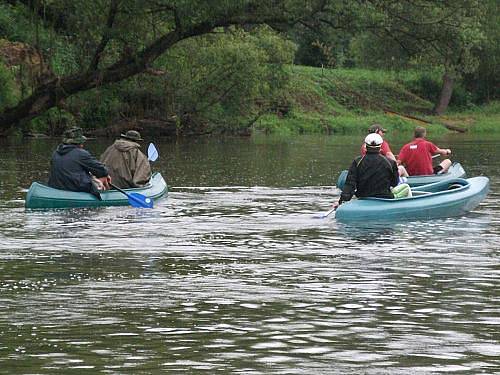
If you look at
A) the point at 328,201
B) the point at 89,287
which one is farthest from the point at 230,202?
the point at 89,287

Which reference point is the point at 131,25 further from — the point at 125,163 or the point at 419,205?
the point at 419,205

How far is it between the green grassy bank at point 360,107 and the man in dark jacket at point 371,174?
130ft

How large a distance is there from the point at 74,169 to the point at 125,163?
1.52 metres

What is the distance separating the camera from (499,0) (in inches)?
2534

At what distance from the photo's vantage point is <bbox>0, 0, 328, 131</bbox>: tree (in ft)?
104

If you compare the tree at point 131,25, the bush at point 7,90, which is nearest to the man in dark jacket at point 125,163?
the tree at point 131,25

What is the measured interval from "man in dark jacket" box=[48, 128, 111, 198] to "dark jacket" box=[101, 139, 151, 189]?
118 cm

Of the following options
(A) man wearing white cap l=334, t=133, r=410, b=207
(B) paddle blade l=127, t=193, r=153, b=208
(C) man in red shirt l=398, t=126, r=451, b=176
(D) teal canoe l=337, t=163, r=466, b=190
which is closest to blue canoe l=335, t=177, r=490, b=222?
(A) man wearing white cap l=334, t=133, r=410, b=207

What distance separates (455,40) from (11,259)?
2188cm

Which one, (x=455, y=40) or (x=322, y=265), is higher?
(x=455, y=40)

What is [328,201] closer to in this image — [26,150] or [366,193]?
[366,193]

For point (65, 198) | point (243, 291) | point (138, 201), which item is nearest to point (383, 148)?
point (138, 201)

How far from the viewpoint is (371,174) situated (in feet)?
54.6

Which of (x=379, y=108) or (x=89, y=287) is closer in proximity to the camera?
(x=89, y=287)
